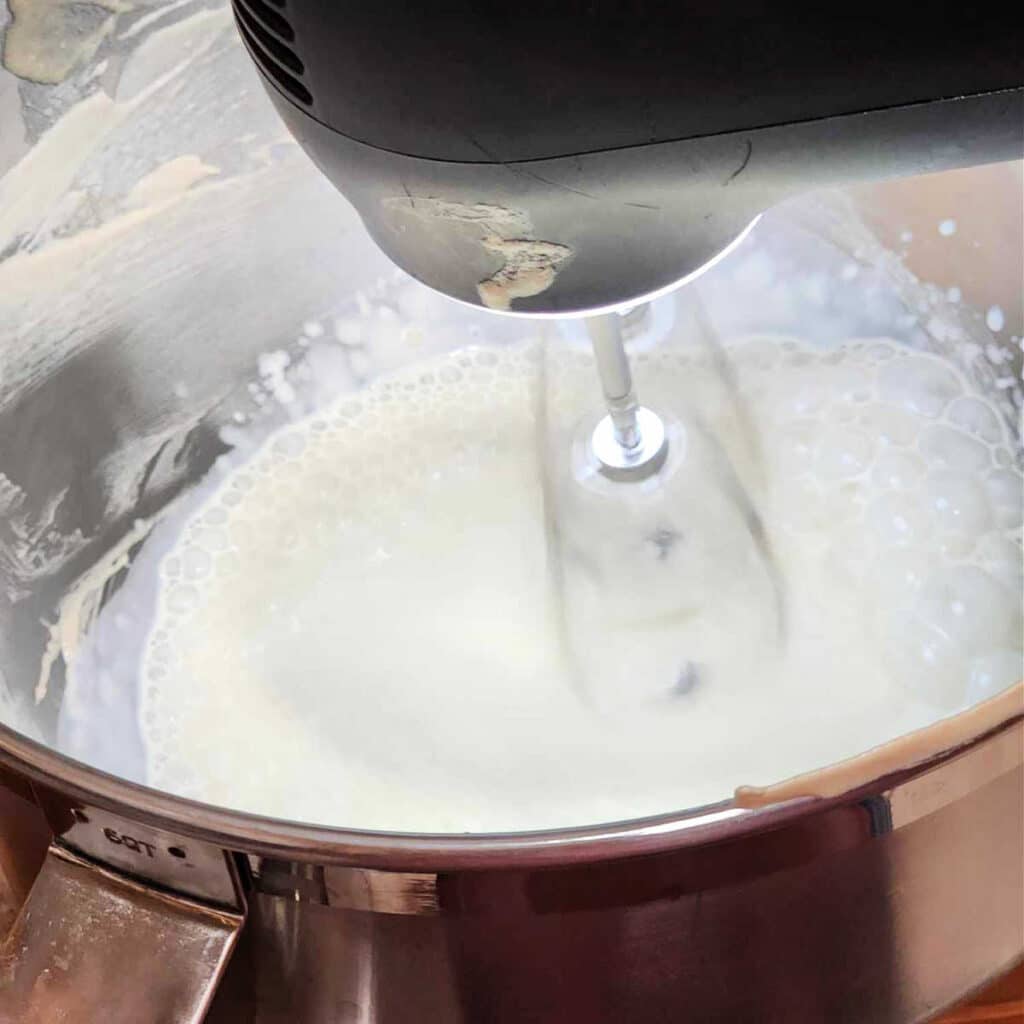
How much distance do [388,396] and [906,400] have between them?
0.23 m

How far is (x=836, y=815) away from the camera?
267 mm

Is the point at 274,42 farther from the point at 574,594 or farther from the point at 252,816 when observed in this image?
the point at 574,594

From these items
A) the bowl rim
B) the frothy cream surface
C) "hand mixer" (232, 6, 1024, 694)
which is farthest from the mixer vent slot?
the frothy cream surface

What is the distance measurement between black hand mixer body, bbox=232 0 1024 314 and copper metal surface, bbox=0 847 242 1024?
16cm

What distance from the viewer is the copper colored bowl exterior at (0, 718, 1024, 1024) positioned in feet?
0.86

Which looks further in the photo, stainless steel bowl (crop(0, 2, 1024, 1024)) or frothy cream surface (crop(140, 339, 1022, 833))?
frothy cream surface (crop(140, 339, 1022, 833))

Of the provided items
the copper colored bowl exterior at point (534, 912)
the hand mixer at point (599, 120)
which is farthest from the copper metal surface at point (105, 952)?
the hand mixer at point (599, 120)

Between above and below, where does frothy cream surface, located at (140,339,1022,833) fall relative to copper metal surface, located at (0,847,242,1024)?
above

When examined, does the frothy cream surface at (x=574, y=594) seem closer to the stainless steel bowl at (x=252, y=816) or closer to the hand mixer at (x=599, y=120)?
the stainless steel bowl at (x=252, y=816)

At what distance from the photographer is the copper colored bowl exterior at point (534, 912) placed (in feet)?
0.86

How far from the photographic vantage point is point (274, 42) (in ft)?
0.87

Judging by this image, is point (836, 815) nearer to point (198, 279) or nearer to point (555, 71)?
point (555, 71)

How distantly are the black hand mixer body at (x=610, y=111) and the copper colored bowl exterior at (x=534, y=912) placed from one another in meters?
0.12

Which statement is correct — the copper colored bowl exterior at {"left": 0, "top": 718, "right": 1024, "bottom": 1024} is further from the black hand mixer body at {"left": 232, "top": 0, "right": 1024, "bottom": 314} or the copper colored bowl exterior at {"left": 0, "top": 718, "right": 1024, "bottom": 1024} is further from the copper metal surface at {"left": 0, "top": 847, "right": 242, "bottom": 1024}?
the black hand mixer body at {"left": 232, "top": 0, "right": 1024, "bottom": 314}
